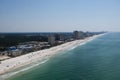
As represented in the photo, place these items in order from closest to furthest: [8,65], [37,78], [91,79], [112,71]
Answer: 1. [91,79]
2. [37,78]
3. [112,71]
4. [8,65]

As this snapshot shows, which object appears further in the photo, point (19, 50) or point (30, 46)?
point (30, 46)

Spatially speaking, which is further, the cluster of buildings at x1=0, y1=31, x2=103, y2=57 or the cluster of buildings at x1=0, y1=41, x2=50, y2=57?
the cluster of buildings at x1=0, y1=31, x2=103, y2=57

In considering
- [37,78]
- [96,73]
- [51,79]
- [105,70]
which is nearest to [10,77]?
[37,78]

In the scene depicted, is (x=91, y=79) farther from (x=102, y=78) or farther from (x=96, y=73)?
(x=96, y=73)

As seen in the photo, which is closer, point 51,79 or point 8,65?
point 51,79

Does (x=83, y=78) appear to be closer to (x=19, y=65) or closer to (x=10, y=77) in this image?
(x=10, y=77)

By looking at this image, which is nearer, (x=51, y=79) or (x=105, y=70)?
(x=51, y=79)

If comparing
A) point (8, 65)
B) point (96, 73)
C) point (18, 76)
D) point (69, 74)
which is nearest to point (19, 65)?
point (8, 65)

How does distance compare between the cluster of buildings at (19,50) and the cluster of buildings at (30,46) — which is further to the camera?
the cluster of buildings at (30,46)

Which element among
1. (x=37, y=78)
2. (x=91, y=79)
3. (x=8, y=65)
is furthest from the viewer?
(x=8, y=65)
